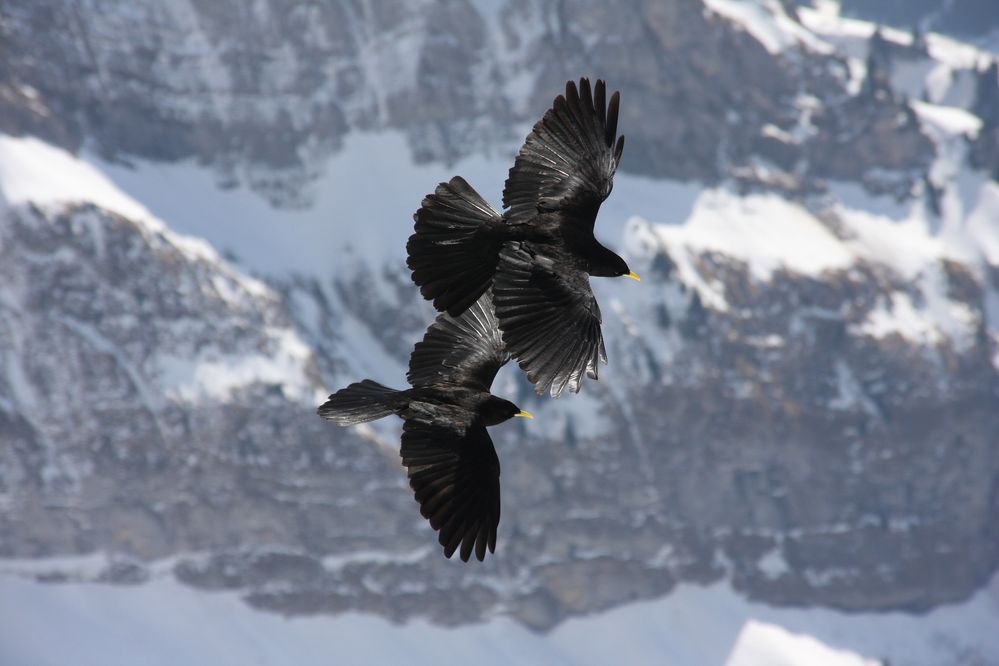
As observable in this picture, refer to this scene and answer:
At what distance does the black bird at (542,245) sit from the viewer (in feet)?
61.6

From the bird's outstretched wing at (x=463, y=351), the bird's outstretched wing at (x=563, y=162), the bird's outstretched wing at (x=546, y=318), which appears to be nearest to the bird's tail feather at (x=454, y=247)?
the bird's outstretched wing at (x=546, y=318)

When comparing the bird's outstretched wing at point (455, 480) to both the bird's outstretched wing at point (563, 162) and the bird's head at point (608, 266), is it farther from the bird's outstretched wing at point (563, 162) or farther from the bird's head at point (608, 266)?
the bird's outstretched wing at point (563, 162)

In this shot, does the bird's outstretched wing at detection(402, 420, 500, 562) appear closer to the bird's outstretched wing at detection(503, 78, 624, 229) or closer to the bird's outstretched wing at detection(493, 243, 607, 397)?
the bird's outstretched wing at detection(493, 243, 607, 397)

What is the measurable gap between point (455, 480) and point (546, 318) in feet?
7.99

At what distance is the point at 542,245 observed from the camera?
20.1m

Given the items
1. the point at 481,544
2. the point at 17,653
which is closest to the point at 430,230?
the point at 481,544

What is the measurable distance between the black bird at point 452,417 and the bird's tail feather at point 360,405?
0.01m

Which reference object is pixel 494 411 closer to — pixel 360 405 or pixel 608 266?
pixel 360 405

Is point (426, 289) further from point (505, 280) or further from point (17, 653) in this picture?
point (17, 653)

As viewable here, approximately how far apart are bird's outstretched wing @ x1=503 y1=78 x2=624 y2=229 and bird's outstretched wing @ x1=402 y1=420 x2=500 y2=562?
3.10 m

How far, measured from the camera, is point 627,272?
20.2 meters

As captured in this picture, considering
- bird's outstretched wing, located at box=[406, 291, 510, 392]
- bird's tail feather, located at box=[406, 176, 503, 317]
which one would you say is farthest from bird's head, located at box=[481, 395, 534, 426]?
bird's tail feather, located at box=[406, 176, 503, 317]

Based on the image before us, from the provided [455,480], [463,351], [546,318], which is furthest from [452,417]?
[546,318]

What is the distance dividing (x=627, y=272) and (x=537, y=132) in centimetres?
226
